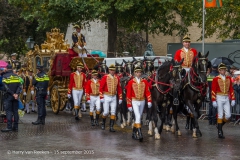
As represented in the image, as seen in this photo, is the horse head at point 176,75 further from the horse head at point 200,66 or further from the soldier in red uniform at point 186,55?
the soldier in red uniform at point 186,55

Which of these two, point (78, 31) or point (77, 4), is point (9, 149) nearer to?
point (78, 31)

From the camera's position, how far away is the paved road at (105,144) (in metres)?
13.8

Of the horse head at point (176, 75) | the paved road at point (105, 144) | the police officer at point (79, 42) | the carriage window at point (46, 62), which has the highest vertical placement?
the police officer at point (79, 42)

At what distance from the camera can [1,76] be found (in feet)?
64.6

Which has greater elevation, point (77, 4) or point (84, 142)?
point (77, 4)

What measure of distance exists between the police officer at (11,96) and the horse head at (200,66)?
4979mm

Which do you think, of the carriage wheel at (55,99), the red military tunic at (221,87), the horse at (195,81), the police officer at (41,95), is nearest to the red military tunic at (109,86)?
the horse at (195,81)

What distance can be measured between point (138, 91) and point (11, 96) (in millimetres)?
4033

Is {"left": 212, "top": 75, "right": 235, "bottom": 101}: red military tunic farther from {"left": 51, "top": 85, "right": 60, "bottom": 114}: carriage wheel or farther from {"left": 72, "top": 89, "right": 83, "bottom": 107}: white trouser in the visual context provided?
{"left": 51, "top": 85, "right": 60, "bottom": 114}: carriage wheel

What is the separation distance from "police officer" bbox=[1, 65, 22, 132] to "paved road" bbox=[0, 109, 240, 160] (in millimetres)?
356

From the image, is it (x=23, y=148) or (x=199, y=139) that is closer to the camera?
(x=23, y=148)

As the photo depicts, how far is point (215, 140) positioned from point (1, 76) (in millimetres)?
7006

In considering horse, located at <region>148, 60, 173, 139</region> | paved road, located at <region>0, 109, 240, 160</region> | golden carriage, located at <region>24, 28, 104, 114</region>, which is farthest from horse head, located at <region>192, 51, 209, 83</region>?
golden carriage, located at <region>24, 28, 104, 114</region>

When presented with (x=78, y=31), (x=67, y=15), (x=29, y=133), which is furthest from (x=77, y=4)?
(x=29, y=133)
